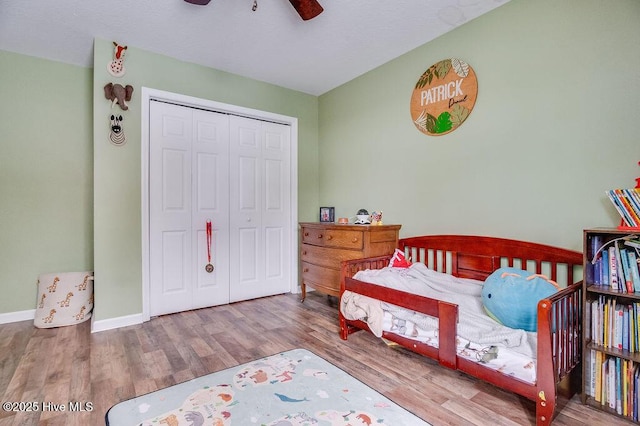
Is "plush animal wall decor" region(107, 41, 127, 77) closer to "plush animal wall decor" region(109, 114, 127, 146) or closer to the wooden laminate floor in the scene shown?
"plush animal wall decor" region(109, 114, 127, 146)

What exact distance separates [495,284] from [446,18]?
83.2 inches

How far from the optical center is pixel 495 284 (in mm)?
1864

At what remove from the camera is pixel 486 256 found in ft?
7.91

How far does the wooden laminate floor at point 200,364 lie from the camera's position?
1617 mm

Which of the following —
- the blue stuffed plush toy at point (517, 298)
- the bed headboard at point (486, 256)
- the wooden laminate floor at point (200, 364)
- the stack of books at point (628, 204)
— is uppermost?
the stack of books at point (628, 204)

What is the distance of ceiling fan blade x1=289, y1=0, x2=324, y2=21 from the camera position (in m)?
2.03

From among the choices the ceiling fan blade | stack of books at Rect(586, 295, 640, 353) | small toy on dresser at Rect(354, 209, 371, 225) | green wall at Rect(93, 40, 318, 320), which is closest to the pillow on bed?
small toy on dresser at Rect(354, 209, 371, 225)

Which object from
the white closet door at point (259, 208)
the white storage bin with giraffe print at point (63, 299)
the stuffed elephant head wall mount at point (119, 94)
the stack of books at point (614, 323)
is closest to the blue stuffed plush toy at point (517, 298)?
the stack of books at point (614, 323)

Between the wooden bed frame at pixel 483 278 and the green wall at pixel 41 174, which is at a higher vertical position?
the green wall at pixel 41 174

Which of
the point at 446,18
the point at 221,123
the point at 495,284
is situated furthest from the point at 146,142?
the point at 495,284

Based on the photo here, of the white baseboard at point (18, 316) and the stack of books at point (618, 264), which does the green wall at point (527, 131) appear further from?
the white baseboard at point (18, 316)

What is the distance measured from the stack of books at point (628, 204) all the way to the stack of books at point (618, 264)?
0.37ft

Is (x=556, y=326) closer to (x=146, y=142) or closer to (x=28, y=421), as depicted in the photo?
(x=28, y=421)

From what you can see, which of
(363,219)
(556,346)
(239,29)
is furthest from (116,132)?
(556,346)
